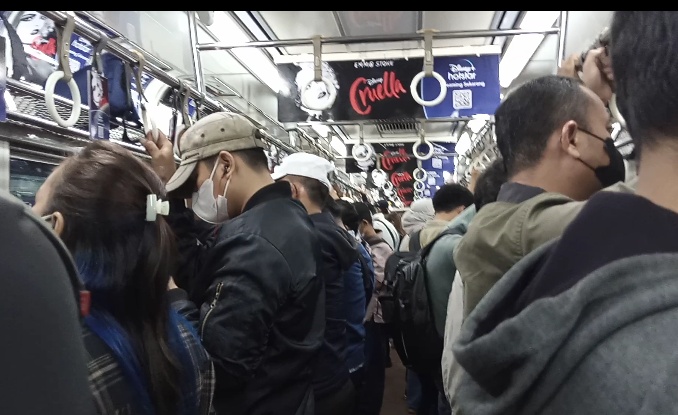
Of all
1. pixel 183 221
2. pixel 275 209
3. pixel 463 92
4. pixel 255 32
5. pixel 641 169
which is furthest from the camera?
pixel 255 32

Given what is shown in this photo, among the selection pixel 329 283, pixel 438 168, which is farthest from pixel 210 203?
pixel 438 168

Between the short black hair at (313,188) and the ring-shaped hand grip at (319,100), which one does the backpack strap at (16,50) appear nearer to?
the short black hair at (313,188)

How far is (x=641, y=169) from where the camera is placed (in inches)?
24.3

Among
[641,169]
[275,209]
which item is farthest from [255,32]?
[641,169]

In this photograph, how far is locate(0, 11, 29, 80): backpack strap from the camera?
1.38 metres

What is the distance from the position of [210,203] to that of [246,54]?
378 cm

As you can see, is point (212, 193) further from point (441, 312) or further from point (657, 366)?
point (657, 366)

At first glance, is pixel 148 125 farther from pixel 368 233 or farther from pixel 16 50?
pixel 368 233

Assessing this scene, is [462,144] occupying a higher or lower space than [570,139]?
lower

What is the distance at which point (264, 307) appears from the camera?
58.2 inches

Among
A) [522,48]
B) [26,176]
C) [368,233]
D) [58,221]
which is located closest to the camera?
[58,221]

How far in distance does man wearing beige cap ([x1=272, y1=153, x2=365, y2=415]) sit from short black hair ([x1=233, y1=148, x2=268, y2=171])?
171mm

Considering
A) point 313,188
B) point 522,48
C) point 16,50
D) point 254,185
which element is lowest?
point 313,188

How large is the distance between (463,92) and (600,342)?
3852mm
